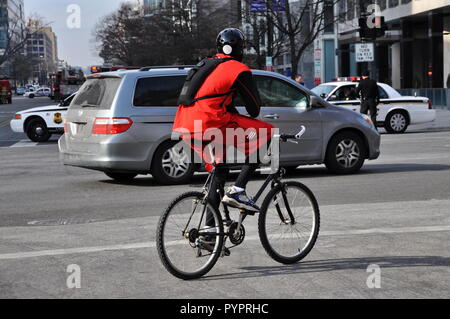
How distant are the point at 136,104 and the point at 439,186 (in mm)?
4439

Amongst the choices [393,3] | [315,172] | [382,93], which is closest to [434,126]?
[382,93]

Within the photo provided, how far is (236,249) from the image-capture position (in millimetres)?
7164

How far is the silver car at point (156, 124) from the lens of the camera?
11.8 m

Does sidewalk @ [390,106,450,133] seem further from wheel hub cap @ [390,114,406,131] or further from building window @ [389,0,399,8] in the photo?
building window @ [389,0,399,8]

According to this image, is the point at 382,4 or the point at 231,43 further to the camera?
the point at 382,4

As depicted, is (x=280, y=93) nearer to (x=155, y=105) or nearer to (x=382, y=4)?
(x=155, y=105)

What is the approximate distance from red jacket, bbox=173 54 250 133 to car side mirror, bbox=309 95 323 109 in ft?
21.2

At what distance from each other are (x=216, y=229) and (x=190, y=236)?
0.66ft

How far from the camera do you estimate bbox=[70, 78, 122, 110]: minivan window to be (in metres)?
11.9

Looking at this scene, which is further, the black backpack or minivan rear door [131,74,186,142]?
minivan rear door [131,74,186,142]

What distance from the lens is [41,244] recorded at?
7609mm

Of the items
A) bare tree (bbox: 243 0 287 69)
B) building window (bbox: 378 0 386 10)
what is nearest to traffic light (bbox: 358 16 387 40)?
bare tree (bbox: 243 0 287 69)

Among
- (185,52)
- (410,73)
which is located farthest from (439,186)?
(185,52)
